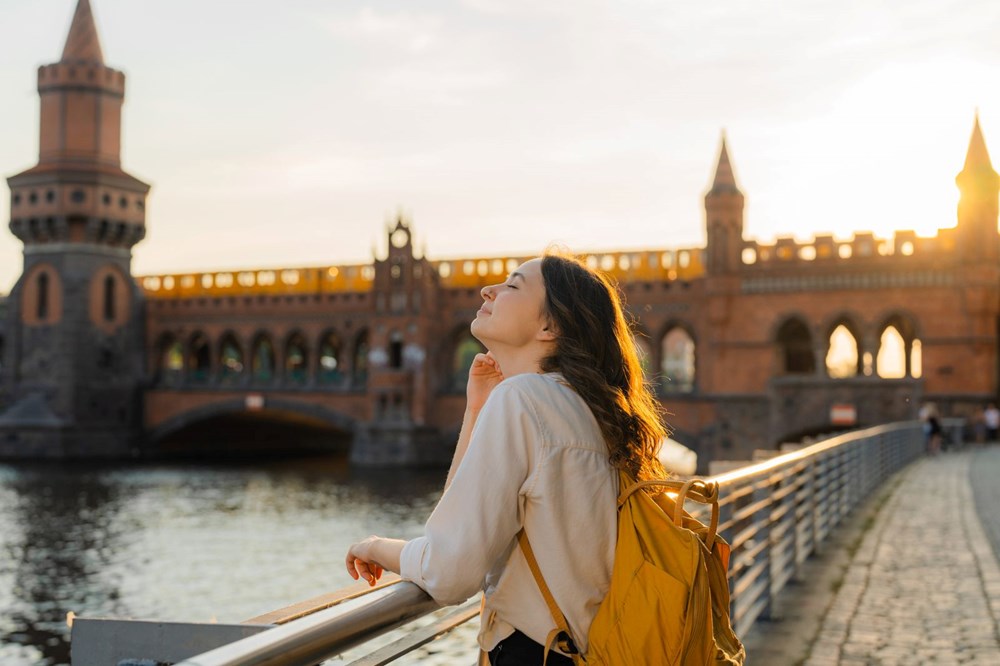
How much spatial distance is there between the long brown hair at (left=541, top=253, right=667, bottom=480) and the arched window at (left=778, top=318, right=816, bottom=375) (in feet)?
116

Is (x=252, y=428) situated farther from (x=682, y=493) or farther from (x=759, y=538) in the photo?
(x=682, y=493)

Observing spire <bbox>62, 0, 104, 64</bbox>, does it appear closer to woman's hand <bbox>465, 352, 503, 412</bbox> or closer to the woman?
woman's hand <bbox>465, 352, 503, 412</bbox>

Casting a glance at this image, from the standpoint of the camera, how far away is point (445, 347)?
39.0m

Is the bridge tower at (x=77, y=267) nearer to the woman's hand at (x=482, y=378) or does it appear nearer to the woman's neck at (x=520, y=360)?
the woman's hand at (x=482, y=378)

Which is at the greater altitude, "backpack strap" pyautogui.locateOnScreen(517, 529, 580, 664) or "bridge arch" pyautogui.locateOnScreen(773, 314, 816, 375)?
"bridge arch" pyautogui.locateOnScreen(773, 314, 816, 375)

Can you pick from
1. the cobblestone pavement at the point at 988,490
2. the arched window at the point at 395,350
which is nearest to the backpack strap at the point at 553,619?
the cobblestone pavement at the point at 988,490

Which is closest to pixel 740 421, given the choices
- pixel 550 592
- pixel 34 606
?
pixel 34 606

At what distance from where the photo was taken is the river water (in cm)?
1523

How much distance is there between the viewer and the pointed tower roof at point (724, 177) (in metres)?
34.1

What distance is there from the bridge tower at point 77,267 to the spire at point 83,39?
0.04 meters

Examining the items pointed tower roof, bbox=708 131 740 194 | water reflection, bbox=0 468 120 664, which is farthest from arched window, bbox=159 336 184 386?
pointed tower roof, bbox=708 131 740 194

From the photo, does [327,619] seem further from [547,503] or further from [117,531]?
[117,531]

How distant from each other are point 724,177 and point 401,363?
41.2 ft

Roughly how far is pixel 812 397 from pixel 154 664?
3062 centimetres
